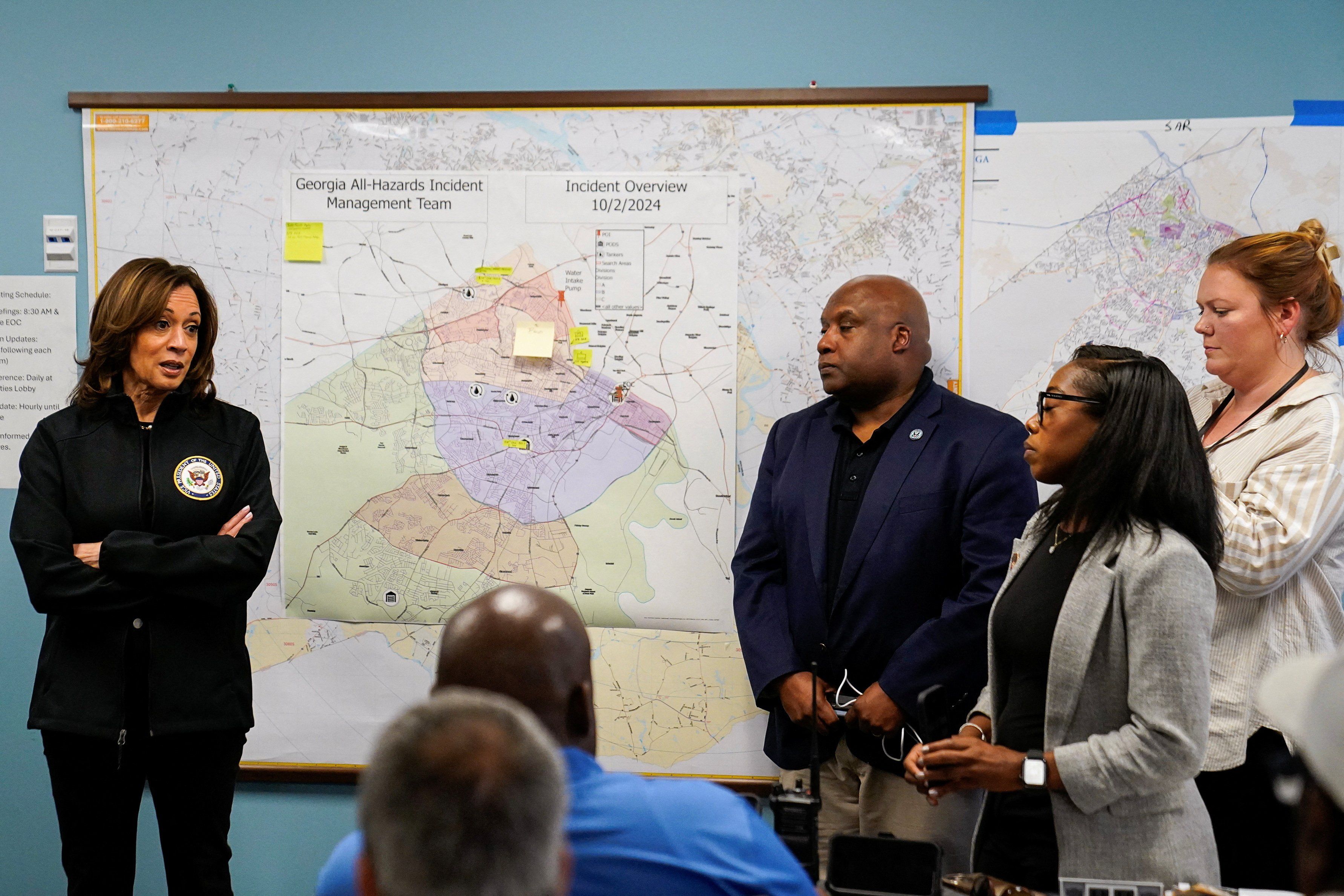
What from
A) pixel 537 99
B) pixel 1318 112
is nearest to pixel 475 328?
Result: pixel 537 99

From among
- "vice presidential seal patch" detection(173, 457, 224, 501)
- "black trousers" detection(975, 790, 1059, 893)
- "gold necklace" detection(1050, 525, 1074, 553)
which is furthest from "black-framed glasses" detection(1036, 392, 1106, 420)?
"vice presidential seal patch" detection(173, 457, 224, 501)

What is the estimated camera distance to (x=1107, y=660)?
5.50 ft

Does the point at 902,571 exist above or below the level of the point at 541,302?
below

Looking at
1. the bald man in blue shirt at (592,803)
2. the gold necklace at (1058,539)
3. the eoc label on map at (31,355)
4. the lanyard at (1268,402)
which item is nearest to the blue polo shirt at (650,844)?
the bald man in blue shirt at (592,803)

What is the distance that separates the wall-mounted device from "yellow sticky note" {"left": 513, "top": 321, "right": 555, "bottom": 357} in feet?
4.51

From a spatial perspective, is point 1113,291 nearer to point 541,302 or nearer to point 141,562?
point 541,302

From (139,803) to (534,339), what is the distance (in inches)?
60.9

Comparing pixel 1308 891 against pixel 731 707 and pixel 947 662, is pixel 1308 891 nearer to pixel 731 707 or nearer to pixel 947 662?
pixel 947 662

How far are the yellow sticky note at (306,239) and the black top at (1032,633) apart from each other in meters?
2.21

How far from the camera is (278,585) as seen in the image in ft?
10.1

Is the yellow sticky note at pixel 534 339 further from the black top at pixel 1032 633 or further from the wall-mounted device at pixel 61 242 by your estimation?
the black top at pixel 1032 633

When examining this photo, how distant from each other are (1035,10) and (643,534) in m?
1.86

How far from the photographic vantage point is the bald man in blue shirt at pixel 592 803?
0.99 metres

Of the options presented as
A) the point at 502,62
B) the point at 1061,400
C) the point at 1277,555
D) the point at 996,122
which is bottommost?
the point at 1277,555
